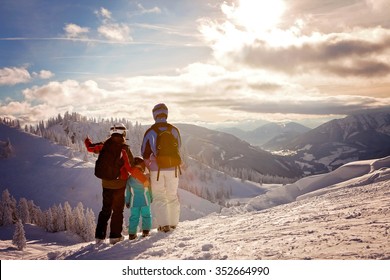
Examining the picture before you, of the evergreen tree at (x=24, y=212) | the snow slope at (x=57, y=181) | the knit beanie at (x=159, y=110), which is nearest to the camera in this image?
the knit beanie at (x=159, y=110)

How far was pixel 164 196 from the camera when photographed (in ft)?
34.8

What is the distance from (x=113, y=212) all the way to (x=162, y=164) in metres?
2.17

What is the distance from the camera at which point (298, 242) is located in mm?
7090

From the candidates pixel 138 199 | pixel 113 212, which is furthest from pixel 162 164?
pixel 113 212

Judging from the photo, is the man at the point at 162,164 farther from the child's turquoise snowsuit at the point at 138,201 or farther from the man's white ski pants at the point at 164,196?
the child's turquoise snowsuit at the point at 138,201

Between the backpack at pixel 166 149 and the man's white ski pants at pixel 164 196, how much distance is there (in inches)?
11.4

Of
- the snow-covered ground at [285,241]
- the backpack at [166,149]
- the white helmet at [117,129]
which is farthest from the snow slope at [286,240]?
the white helmet at [117,129]

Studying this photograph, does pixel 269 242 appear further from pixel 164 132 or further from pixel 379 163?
pixel 379 163

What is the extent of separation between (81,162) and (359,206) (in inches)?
7212

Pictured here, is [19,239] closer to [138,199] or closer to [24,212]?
[24,212]

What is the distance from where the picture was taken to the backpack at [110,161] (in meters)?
9.97

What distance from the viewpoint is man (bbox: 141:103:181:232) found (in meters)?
10.5

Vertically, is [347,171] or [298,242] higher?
[298,242]
